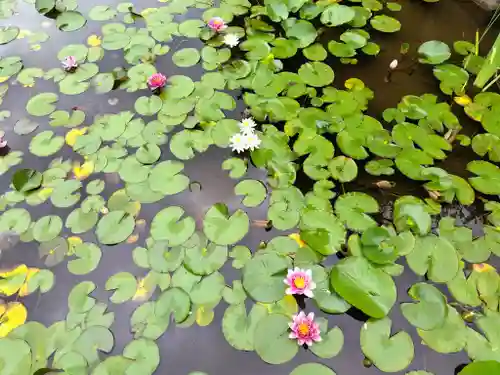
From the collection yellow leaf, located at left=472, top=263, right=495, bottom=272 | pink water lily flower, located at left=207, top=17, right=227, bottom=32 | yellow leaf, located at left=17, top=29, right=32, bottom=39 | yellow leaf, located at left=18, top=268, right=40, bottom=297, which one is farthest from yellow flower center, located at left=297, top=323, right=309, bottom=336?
yellow leaf, located at left=17, top=29, right=32, bottom=39

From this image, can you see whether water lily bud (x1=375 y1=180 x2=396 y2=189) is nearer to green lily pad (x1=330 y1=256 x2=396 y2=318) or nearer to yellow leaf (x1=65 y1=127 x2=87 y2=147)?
green lily pad (x1=330 y1=256 x2=396 y2=318)

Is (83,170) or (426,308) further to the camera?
(83,170)

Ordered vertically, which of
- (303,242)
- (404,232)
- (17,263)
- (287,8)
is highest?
(287,8)

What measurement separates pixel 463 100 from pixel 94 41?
2054 millimetres

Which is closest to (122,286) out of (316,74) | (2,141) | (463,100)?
(2,141)

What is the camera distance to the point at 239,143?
1.97 m

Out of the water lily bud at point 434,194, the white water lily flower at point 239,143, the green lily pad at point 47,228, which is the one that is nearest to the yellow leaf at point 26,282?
the green lily pad at point 47,228

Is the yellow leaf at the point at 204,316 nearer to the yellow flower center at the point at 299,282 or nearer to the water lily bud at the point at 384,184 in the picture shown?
the yellow flower center at the point at 299,282

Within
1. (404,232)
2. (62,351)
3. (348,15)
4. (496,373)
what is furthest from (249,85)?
(496,373)

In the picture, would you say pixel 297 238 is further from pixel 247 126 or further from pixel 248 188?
pixel 247 126

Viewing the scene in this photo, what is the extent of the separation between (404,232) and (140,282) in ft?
3.48

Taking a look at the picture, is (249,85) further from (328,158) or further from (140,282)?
(140,282)

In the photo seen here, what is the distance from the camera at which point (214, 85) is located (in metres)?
2.26

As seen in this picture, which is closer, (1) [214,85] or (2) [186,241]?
(2) [186,241]
